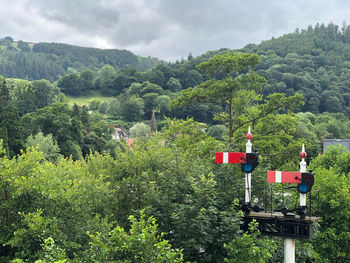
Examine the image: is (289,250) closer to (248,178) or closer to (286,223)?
(286,223)

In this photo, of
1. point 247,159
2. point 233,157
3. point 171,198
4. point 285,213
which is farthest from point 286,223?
point 171,198

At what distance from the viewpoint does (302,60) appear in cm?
18112

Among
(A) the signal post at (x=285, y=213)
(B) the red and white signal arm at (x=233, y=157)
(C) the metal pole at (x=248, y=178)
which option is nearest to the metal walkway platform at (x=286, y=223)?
(A) the signal post at (x=285, y=213)

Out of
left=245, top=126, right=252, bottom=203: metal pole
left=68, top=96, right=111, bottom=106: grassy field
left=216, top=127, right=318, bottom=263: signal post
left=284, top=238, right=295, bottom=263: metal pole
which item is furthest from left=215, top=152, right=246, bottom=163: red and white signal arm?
left=68, top=96, right=111, bottom=106: grassy field

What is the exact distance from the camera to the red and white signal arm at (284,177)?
1130 cm

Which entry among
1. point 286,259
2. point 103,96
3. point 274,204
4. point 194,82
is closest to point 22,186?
point 286,259

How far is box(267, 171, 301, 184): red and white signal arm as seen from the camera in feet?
37.1

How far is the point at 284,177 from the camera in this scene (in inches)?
452

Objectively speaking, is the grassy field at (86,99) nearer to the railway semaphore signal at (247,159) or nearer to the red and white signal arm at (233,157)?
the red and white signal arm at (233,157)

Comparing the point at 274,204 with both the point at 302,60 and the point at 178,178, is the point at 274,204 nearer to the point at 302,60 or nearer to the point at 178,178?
the point at 178,178

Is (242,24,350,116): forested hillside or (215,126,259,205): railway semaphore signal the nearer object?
(215,126,259,205): railway semaphore signal

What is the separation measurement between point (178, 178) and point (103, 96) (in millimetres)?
176327

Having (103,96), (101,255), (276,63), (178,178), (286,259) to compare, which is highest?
(276,63)

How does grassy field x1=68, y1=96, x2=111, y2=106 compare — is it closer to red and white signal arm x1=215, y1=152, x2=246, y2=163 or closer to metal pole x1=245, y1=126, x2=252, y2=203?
A: red and white signal arm x1=215, y1=152, x2=246, y2=163
